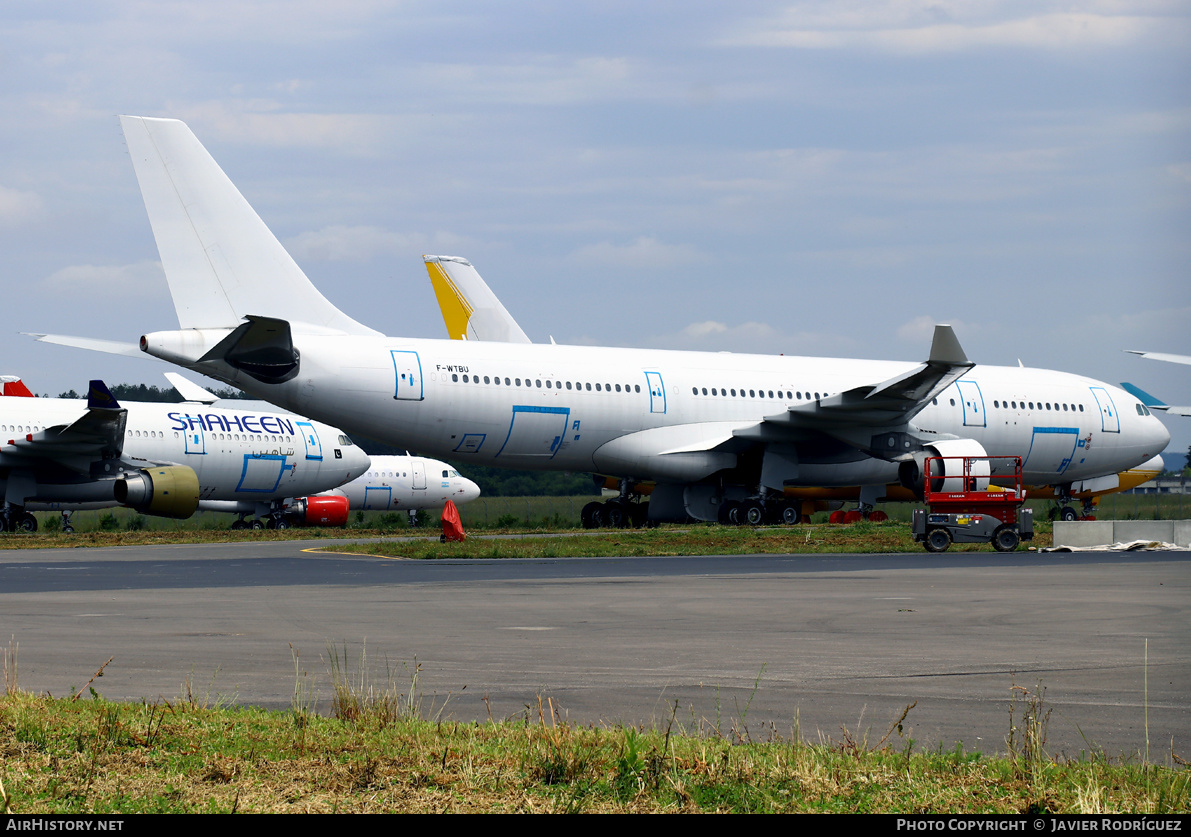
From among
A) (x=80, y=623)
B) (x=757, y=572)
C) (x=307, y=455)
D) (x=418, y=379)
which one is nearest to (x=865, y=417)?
(x=418, y=379)

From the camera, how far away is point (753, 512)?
116 feet

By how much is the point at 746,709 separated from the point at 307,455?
4094 cm

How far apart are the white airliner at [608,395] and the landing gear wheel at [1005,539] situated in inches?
155

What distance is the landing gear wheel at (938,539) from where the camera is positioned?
92.0 ft

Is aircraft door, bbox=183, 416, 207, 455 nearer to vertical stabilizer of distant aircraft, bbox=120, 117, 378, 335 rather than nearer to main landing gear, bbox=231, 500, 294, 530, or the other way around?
main landing gear, bbox=231, 500, 294, 530

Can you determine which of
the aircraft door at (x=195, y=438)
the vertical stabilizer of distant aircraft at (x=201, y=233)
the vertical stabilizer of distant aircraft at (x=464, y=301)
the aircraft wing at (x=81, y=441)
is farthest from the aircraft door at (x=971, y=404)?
the aircraft door at (x=195, y=438)

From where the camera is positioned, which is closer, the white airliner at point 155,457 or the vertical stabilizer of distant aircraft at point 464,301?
the white airliner at point 155,457

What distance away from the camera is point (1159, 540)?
101 ft

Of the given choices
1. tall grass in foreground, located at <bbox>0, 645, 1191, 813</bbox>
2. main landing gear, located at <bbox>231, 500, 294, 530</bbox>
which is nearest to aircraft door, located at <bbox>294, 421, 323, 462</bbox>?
main landing gear, located at <bbox>231, 500, 294, 530</bbox>

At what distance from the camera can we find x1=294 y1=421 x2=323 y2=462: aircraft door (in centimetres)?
4759

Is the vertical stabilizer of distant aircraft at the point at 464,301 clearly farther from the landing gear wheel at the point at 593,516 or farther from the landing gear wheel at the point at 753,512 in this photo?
the landing gear wheel at the point at 753,512

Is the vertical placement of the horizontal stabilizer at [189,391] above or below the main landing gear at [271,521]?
above

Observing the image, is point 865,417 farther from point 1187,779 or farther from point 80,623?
point 1187,779

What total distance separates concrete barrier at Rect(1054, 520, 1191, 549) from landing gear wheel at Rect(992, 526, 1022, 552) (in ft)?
5.74
